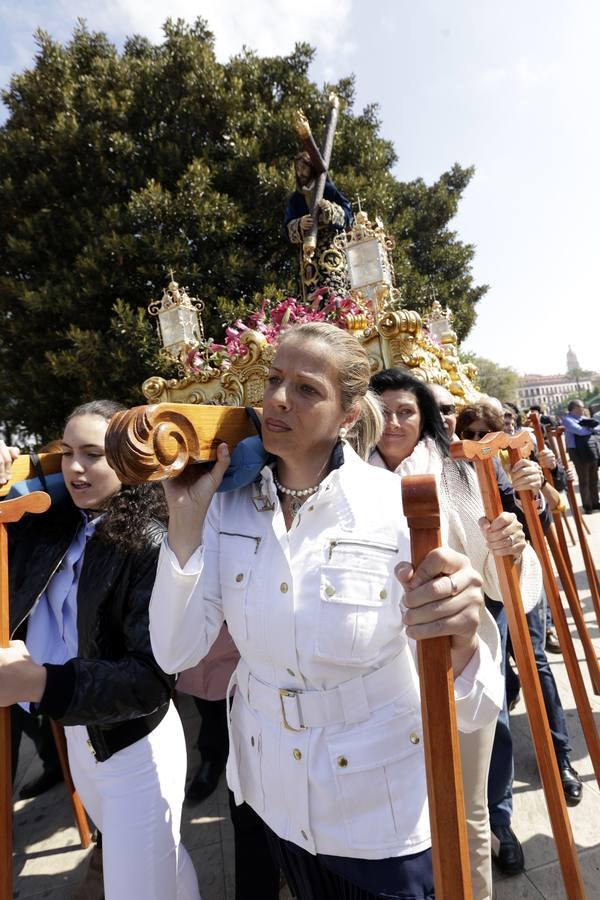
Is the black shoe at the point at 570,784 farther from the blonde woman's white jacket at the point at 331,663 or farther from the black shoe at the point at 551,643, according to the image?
the blonde woman's white jacket at the point at 331,663

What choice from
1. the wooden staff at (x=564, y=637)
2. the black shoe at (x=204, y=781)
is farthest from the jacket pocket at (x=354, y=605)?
the black shoe at (x=204, y=781)

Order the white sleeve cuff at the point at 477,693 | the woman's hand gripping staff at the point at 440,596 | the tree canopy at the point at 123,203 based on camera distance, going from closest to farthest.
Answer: the woman's hand gripping staff at the point at 440,596
the white sleeve cuff at the point at 477,693
the tree canopy at the point at 123,203

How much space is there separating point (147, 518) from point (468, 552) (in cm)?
124

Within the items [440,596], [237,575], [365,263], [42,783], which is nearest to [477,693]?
[440,596]

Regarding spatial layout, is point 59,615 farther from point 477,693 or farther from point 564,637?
point 564,637

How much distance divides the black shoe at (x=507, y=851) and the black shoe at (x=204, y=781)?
65.5 inches

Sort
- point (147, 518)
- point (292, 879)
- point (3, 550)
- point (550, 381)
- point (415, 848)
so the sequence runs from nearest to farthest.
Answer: point (415, 848) < point (292, 879) < point (3, 550) < point (147, 518) < point (550, 381)

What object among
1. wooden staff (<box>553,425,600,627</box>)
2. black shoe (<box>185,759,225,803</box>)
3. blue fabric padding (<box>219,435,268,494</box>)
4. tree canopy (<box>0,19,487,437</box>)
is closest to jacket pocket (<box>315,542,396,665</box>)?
blue fabric padding (<box>219,435,268,494</box>)

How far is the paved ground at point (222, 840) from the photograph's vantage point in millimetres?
2105

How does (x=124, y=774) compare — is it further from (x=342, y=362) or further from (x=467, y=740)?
(x=342, y=362)

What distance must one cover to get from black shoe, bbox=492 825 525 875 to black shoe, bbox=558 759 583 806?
407 mm

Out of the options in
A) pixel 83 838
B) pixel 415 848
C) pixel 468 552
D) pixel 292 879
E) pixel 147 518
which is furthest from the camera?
pixel 83 838

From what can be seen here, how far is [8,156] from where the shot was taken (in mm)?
9164

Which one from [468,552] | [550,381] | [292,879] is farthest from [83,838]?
[550,381]
